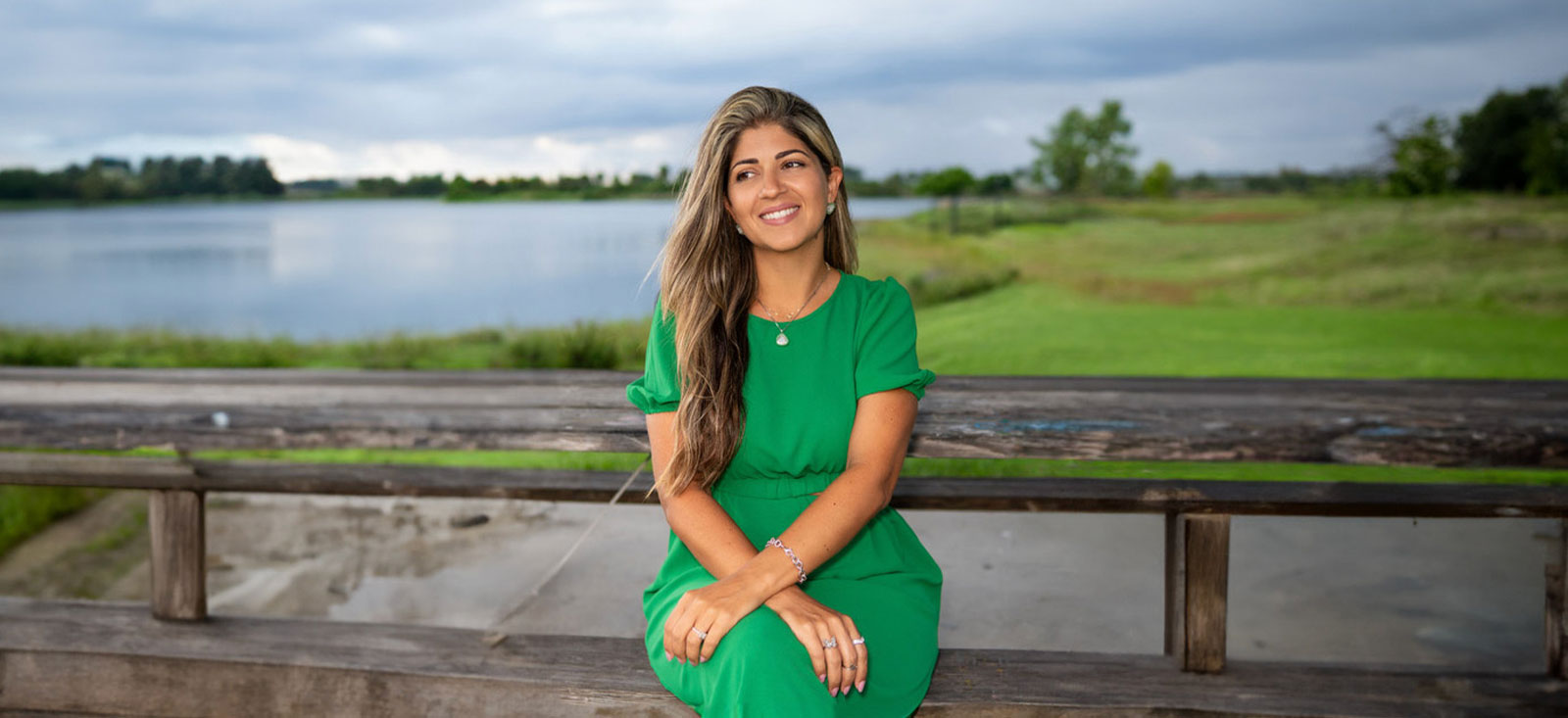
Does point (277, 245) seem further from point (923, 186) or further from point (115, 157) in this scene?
point (923, 186)

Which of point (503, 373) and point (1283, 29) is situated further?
point (1283, 29)

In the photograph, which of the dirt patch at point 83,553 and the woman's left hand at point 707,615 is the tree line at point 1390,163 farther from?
the woman's left hand at point 707,615

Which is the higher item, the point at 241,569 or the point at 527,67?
the point at 527,67

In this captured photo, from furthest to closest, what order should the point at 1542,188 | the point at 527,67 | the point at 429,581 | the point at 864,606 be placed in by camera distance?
the point at 527,67 < the point at 1542,188 < the point at 429,581 < the point at 864,606

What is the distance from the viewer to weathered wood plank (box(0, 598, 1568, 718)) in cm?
181

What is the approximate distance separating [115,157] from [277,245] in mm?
2319

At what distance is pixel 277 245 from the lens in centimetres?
1102

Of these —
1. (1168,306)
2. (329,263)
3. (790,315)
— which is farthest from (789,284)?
(329,263)

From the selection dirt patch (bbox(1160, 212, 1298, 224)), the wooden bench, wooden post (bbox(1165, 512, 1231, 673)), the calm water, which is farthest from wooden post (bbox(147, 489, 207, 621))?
dirt patch (bbox(1160, 212, 1298, 224))

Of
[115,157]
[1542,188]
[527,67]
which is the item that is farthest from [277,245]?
[1542,188]

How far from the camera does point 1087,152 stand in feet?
30.7

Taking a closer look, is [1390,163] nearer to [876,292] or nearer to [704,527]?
[876,292]

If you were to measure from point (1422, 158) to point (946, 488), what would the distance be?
26.4ft

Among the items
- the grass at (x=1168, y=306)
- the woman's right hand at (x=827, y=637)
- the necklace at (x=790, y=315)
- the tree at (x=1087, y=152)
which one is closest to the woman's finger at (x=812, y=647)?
the woman's right hand at (x=827, y=637)
